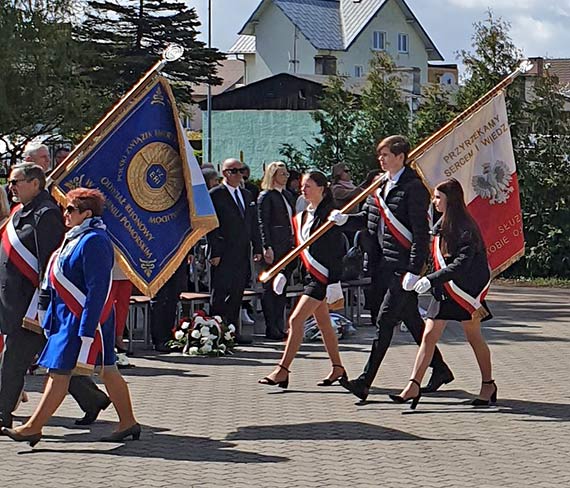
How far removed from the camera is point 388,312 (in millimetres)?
10453

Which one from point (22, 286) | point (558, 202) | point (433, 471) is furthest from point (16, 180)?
point (558, 202)

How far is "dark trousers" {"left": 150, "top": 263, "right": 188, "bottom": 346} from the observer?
1395 cm

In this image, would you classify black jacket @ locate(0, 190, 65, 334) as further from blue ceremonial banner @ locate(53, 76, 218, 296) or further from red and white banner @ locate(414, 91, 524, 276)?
red and white banner @ locate(414, 91, 524, 276)

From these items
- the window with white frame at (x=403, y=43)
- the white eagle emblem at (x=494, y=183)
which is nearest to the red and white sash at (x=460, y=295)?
the white eagle emblem at (x=494, y=183)

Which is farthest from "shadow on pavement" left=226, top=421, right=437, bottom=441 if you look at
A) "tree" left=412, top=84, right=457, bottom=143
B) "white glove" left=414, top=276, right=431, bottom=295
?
"tree" left=412, top=84, right=457, bottom=143

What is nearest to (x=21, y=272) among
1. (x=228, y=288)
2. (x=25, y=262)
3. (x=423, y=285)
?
(x=25, y=262)

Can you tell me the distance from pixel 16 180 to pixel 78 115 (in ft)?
67.5

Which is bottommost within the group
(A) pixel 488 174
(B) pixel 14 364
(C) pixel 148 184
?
(B) pixel 14 364

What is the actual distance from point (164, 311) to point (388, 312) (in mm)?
4098

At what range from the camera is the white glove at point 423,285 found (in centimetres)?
989

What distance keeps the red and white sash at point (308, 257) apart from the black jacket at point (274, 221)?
10.9ft

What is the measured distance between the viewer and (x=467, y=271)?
33.1 feet

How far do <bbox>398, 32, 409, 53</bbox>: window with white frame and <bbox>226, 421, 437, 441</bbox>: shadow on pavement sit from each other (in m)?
77.7

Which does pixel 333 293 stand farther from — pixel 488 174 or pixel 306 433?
pixel 488 174
